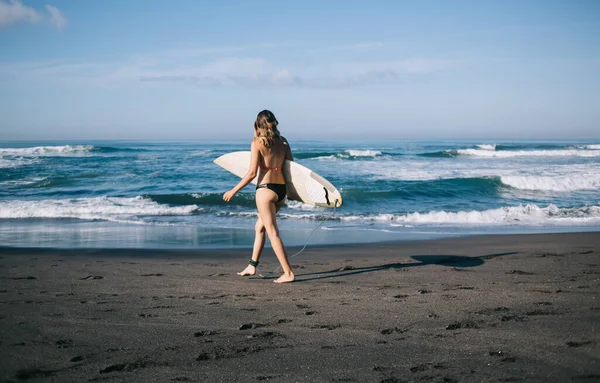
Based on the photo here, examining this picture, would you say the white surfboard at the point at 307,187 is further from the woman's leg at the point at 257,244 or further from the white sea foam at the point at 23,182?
the white sea foam at the point at 23,182

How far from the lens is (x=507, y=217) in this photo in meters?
A: 12.9

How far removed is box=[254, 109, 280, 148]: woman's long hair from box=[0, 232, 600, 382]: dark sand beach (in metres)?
1.63

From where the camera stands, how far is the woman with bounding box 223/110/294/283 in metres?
5.87

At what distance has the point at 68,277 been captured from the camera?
6.23 meters

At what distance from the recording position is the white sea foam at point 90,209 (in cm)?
1353

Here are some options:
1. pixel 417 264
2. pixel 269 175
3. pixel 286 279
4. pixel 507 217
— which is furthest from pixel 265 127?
pixel 507 217

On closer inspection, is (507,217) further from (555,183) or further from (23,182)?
(23,182)

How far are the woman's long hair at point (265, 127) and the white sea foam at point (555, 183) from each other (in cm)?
1603

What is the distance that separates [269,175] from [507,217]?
349 inches

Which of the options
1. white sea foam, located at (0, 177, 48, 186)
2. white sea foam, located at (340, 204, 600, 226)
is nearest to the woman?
white sea foam, located at (340, 204, 600, 226)

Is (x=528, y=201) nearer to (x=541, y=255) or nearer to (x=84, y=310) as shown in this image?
(x=541, y=255)

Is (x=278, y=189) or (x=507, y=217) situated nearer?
(x=278, y=189)

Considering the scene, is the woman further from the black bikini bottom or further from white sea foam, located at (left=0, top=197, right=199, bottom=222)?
white sea foam, located at (left=0, top=197, right=199, bottom=222)

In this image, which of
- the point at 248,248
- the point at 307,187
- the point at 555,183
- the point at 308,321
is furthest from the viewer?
the point at 555,183
